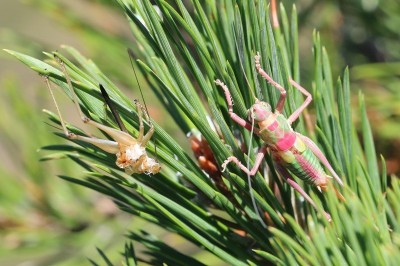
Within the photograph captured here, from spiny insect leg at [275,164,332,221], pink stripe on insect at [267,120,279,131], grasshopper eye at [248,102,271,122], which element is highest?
grasshopper eye at [248,102,271,122]

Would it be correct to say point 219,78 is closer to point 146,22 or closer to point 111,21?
point 146,22

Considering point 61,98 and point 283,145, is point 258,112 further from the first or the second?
point 61,98

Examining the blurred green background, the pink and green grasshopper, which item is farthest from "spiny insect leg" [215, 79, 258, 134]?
the blurred green background

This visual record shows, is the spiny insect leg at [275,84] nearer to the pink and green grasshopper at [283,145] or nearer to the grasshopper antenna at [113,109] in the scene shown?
the pink and green grasshopper at [283,145]

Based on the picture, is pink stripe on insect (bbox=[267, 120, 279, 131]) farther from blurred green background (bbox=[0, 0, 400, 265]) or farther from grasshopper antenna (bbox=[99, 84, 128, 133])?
blurred green background (bbox=[0, 0, 400, 265])

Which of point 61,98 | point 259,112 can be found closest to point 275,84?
point 259,112

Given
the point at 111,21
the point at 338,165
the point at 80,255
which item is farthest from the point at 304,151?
the point at 111,21

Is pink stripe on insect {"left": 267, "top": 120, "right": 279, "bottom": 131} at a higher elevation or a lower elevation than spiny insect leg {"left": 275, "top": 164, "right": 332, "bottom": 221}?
higher
